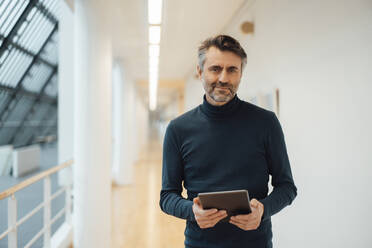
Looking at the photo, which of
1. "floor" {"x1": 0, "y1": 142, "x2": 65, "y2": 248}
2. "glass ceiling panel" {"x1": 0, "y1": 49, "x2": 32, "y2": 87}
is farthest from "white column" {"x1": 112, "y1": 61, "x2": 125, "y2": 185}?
"floor" {"x1": 0, "y1": 142, "x2": 65, "y2": 248}

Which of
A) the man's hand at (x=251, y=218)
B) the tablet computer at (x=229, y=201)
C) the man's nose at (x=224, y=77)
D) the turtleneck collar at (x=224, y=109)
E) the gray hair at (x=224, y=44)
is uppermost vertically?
the gray hair at (x=224, y=44)

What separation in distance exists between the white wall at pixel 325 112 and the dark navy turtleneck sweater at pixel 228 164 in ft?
2.49

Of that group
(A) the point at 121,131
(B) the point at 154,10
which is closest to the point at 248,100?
(B) the point at 154,10

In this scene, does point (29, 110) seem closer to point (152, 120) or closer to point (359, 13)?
point (359, 13)

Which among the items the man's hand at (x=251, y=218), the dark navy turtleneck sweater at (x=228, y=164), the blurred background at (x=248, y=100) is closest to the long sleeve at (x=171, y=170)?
the dark navy turtleneck sweater at (x=228, y=164)

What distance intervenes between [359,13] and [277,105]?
4.01 feet

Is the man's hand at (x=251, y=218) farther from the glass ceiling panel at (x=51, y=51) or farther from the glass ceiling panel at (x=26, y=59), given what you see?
the glass ceiling panel at (x=51, y=51)

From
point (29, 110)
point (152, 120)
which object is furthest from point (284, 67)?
point (152, 120)

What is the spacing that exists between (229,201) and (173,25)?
150 inches

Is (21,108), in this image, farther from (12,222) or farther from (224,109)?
(224,109)

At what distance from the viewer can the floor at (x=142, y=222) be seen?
3.80m

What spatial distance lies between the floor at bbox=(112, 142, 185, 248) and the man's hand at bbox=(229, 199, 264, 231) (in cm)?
288

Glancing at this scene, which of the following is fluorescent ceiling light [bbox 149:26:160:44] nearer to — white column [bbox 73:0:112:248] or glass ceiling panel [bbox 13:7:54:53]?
white column [bbox 73:0:112:248]

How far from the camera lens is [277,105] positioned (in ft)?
9.24
